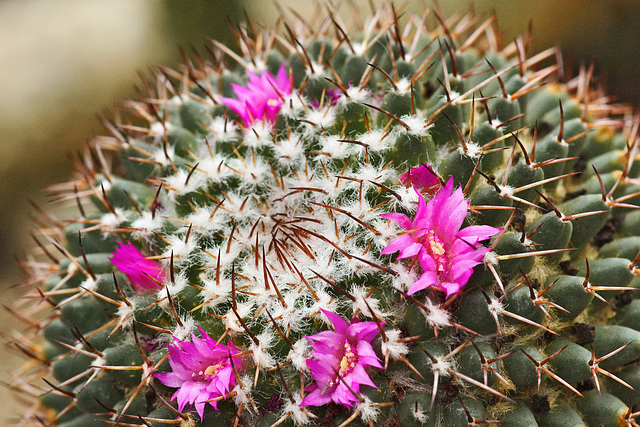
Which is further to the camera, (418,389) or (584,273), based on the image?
(584,273)

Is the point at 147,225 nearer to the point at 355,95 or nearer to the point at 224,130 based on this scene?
the point at 224,130

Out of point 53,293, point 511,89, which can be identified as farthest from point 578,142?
point 53,293

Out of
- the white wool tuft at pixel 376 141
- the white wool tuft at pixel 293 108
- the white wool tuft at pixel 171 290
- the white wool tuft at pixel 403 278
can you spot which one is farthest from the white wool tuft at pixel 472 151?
the white wool tuft at pixel 171 290

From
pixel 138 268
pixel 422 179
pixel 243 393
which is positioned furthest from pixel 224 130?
pixel 243 393

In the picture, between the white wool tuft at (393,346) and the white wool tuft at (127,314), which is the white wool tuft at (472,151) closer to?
the white wool tuft at (393,346)

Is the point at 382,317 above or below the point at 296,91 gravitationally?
below

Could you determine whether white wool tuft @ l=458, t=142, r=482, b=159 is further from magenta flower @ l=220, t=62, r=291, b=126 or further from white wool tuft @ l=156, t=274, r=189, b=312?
white wool tuft @ l=156, t=274, r=189, b=312

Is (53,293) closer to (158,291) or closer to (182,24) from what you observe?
(158,291)

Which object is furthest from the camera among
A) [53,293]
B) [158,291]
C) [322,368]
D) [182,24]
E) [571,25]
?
[182,24]
